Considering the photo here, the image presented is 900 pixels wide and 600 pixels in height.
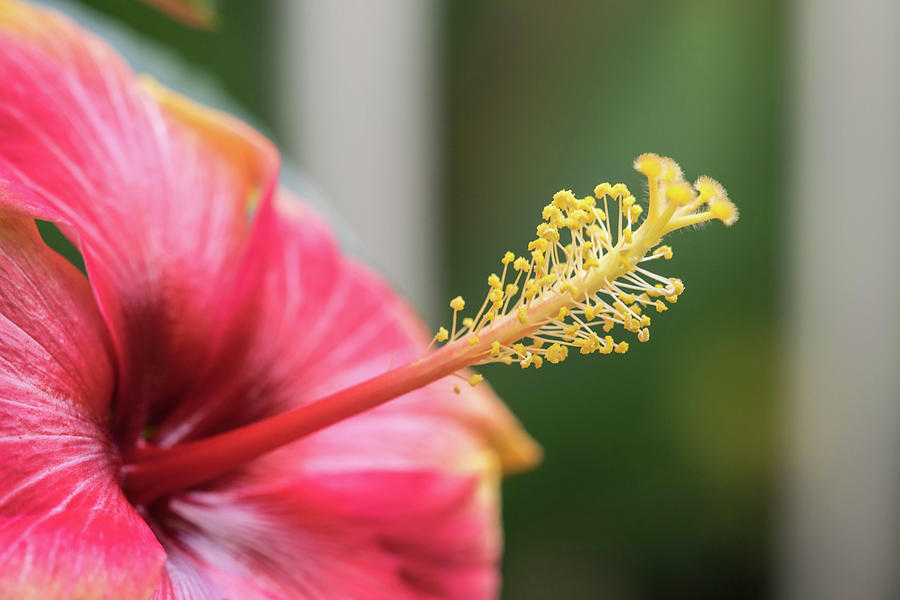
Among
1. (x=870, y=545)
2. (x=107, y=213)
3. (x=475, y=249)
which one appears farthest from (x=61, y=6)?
(x=870, y=545)

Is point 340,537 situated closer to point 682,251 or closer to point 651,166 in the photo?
point 651,166

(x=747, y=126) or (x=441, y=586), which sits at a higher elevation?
(x=747, y=126)

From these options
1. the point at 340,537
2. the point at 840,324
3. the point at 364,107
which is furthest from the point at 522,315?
the point at 840,324

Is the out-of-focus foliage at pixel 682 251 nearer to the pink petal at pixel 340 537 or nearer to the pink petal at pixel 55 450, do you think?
the pink petal at pixel 340 537

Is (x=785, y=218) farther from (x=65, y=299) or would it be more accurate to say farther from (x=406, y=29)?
(x=65, y=299)

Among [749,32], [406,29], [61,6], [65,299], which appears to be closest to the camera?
[65,299]

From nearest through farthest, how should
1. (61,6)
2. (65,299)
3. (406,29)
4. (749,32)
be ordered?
(65,299)
(61,6)
(406,29)
(749,32)
